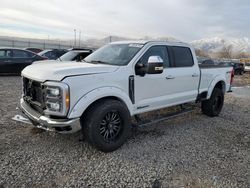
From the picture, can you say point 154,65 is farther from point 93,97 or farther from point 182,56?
point 182,56

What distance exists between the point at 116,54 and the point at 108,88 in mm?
1110

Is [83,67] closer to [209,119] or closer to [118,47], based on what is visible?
[118,47]

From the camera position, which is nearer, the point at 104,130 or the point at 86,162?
the point at 86,162

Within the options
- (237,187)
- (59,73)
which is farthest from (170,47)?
(237,187)

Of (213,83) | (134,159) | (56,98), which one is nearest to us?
(56,98)

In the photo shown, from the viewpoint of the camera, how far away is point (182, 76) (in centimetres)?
515

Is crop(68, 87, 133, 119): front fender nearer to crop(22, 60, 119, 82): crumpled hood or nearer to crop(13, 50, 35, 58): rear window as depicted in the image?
crop(22, 60, 119, 82): crumpled hood

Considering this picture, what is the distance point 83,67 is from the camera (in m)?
3.66

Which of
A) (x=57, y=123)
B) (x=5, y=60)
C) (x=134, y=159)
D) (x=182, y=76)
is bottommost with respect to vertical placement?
(x=134, y=159)

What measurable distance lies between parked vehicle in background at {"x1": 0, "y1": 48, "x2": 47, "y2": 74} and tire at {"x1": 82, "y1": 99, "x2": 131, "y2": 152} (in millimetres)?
9404

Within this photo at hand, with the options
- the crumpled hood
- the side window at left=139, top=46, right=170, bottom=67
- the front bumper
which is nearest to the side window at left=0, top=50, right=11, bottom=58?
the crumpled hood

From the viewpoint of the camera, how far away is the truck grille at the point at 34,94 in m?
3.63

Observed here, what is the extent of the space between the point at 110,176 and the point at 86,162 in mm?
513

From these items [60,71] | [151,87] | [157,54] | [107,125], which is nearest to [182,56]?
[157,54]
